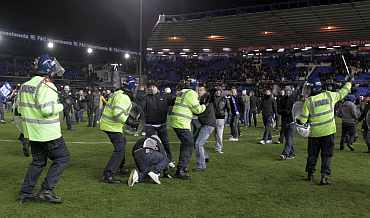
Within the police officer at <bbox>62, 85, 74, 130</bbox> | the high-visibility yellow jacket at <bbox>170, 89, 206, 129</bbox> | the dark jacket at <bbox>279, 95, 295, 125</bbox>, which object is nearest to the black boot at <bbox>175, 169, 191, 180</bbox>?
the high-visibility yellow jacket at <bbox>170, 89, 206, 129</bbox>

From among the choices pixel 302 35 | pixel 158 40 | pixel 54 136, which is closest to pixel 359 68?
pixel 302 35

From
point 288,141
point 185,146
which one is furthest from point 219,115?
point 185,146

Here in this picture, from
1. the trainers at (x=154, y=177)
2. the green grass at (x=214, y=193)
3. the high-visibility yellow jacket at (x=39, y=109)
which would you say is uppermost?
the high-visibility yellow jacket at (x=39, y=109)

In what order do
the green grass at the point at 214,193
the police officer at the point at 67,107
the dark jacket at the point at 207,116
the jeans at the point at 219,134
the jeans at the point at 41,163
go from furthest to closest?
1. the police officer at the point at 67,107
2. the jeans at the point at 219,134
3. the dark jacket at the point at 207,116
4. the jeans at the point at 41,163
5. the green grass at the point at 214,193

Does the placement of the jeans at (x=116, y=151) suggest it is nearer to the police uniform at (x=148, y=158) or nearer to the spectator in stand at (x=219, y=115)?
the police uniform at (x=148, y=158)

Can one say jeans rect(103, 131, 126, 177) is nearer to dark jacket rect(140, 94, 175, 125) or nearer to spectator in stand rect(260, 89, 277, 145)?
dark jacket rect(140, 94, 175, 125)

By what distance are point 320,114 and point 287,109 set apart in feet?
11.8

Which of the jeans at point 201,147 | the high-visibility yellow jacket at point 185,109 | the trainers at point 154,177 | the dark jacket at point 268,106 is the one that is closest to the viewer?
the trainers at point 154,177

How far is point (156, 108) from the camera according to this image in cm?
877

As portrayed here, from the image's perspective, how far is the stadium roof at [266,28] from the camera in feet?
118

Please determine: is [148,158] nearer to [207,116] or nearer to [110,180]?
[110,180]

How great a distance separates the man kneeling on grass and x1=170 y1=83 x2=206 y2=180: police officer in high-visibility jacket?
36cm

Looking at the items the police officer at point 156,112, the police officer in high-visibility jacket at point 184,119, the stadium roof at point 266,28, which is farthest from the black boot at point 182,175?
the stadium roof at point 266,28

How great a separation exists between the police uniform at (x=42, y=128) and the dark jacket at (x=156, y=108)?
8.94 ft
